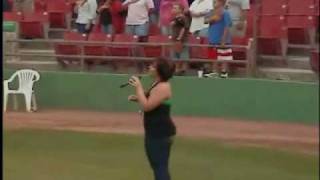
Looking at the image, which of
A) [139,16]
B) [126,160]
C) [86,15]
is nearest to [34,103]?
[86,15]

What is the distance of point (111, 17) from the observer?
15023 millimetres

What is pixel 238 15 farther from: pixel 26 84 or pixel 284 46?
pixel 26 84

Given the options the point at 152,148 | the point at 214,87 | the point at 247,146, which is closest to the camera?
the point at 152,148

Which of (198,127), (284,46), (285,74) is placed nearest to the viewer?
(198,127)

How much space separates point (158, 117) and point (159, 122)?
4cm

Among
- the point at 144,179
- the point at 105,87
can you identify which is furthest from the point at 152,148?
the point at 105,87

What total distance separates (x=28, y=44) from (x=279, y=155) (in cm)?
764

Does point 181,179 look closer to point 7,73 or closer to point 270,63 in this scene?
point 270,63

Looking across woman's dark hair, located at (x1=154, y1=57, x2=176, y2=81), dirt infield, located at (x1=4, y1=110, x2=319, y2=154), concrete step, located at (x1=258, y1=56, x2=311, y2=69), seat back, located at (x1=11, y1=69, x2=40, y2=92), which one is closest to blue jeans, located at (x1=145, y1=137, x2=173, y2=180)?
woman's dark hair, located at (x1=154, y1=57, x2=176, y2=81)

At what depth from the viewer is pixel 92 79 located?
14.1 m

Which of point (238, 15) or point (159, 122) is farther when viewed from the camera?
point (238, 15)

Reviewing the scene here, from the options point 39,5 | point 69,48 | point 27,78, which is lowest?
point 27,78

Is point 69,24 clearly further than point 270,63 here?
Yes

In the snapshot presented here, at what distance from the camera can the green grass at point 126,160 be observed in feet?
27.7
